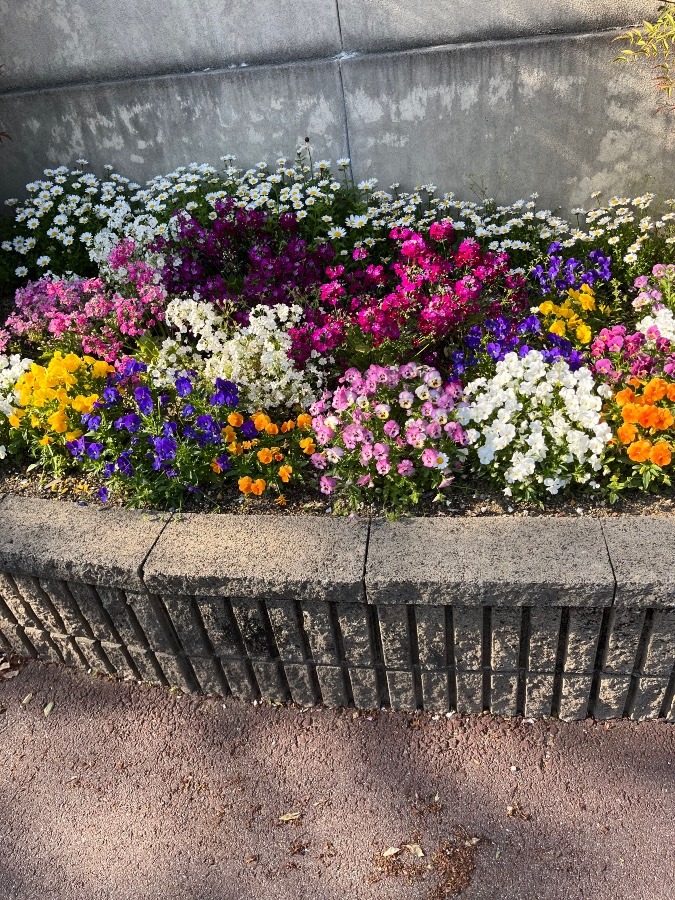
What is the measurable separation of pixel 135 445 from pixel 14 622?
78 centimetres

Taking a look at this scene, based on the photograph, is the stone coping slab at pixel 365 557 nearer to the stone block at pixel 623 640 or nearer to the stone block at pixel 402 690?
the stone block at pixel 623 640

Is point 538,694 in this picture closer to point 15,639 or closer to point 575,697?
point 575,697

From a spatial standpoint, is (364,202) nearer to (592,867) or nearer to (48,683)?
(48,683)

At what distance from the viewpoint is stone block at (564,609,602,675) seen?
207cm

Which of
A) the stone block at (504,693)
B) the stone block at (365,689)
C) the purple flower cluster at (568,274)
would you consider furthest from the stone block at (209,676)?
the purple flower cluster at (568,274)

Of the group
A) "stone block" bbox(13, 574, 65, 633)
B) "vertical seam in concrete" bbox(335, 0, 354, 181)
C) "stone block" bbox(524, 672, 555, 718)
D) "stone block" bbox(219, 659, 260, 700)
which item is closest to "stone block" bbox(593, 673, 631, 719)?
"stone block" bbox(524, 672, 555, 718)

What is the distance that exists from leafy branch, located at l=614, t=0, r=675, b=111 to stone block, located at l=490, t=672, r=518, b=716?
2.70 metres

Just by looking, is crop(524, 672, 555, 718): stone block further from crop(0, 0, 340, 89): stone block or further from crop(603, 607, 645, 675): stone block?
crop(0, 0, 340, 89): stone block

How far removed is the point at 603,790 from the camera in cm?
215

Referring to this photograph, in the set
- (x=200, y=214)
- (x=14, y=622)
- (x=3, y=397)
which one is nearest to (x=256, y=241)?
(x=200, y=214)

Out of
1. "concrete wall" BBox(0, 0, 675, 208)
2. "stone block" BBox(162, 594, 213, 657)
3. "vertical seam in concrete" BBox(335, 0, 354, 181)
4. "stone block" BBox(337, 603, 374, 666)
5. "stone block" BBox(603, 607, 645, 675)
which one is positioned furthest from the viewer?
"vertical seam in concrete" BBox(335, 0, 354, 181)

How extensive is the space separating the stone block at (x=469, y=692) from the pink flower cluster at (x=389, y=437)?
0.58 meters

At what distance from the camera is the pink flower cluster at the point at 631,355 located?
8.10ft

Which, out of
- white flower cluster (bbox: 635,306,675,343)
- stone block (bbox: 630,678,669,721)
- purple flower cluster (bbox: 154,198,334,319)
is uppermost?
purple flower cluster (bbox: 154,198,334,319)
